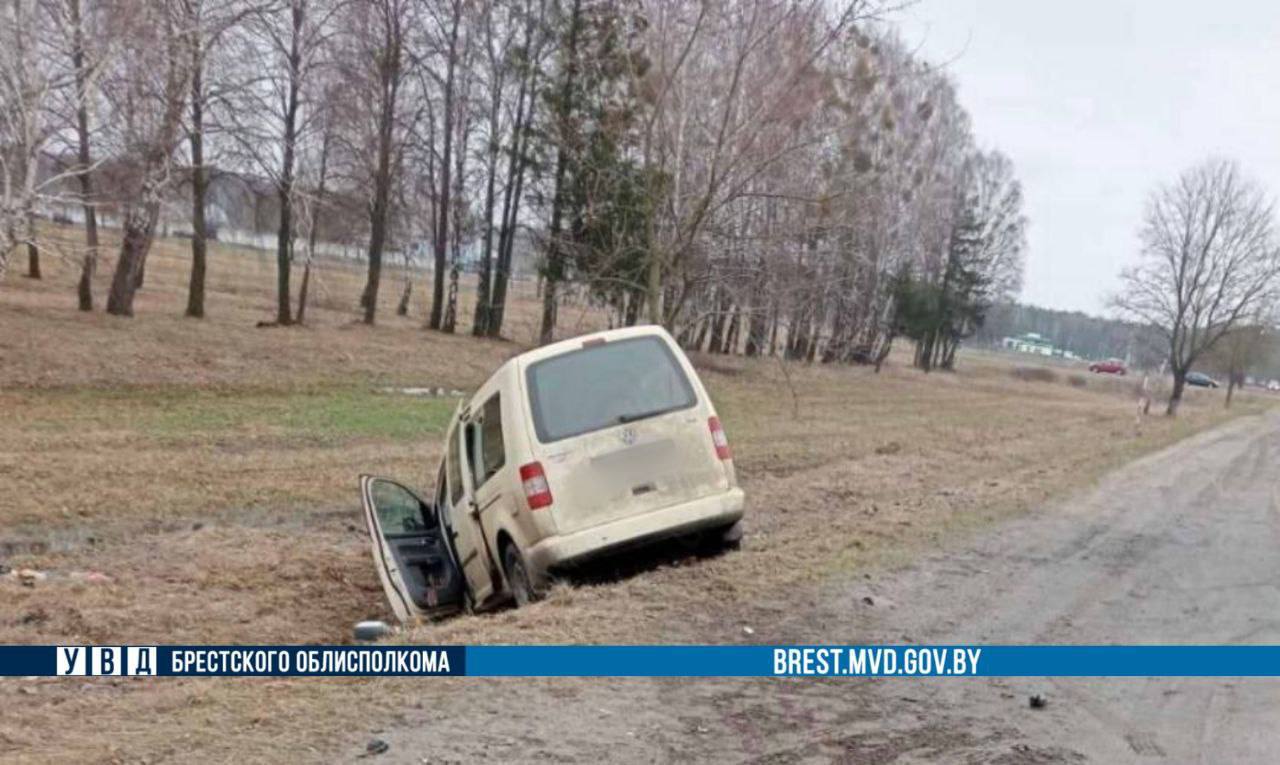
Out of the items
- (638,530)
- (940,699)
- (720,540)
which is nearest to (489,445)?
(638,530)

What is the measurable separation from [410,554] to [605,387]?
226 cm

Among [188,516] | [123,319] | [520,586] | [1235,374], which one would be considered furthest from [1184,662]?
[1235,374]

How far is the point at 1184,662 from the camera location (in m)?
5.00

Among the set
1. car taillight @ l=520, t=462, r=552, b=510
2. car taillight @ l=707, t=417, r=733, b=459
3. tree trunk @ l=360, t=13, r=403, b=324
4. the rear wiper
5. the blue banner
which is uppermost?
tree trunk @ l=360, t=13, r=403, b=324

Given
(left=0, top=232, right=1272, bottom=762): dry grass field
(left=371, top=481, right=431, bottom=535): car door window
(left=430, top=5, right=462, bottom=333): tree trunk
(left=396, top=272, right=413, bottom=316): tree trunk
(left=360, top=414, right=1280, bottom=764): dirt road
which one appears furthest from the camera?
(left=396, top=272, right=413, bottom=316): tree trunk

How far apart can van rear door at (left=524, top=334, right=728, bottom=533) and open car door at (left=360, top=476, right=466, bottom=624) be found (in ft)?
4.86

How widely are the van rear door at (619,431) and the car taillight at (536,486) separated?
0.04 metres

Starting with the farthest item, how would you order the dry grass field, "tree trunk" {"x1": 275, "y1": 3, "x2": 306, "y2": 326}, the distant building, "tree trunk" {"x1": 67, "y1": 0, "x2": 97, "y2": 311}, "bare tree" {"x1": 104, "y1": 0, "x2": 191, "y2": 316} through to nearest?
1. the distant building
2. "tree trunk" {"x1": 275, "y1": 3, "x2": 306, "y2": 326}
3. "bare tree" {"x1": 104, "y1": 0, "x2": 191, "y2": 316}
4. "tree trunk" {"x1": 67, "y1": 0, "x2": 97, "y2": 311}
5. the dry grass field

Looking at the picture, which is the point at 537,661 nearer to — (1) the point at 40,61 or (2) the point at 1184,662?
(2) the point at 1184,662

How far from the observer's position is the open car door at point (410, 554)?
21.8 feet

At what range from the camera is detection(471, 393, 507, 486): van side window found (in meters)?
6.38

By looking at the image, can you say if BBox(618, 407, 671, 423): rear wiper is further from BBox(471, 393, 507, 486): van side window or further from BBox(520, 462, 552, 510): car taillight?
BBox(471, 393, 507, 486): van side window

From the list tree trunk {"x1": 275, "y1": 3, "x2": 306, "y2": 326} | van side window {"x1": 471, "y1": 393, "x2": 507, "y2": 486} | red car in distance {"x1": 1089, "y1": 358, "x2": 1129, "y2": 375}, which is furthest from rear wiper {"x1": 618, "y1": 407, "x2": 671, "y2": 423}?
red car in distance {"x1": 1089, "y1": 358, "x2": 1129, "y2": 375}

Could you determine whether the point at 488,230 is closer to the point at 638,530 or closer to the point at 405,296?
the point at 405,296
